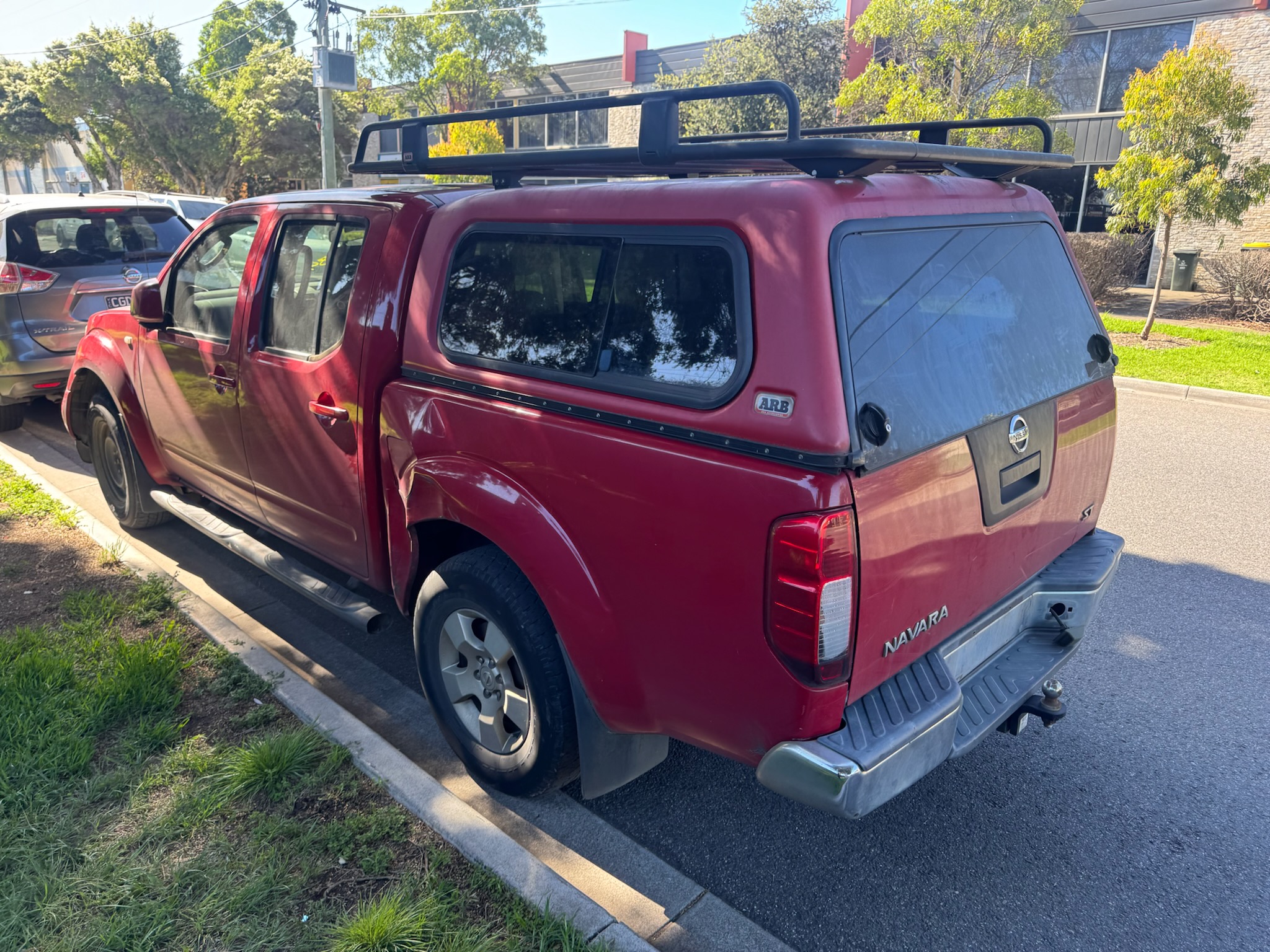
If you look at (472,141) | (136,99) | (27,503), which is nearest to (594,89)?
(472,141)

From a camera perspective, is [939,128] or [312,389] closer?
[939,128]

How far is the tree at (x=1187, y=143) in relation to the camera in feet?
40.3

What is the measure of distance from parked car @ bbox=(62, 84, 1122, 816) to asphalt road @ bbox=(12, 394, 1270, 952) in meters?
0.46

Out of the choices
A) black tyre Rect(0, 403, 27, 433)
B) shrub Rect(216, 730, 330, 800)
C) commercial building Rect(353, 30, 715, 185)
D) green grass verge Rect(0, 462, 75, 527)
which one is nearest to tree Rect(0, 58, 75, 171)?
commercial building Rect(353, 30, 715, 185)

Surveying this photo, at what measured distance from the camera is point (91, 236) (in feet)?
25.0

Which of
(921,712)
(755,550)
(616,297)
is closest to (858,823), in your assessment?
(921,712)

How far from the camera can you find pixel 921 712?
2.40 meters

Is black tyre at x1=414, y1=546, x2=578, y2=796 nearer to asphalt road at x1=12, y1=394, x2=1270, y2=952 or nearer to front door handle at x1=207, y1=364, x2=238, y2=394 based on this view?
asphalt road at x1=12, y1=394, x2=1270, y2=952

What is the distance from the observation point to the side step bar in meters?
3.61

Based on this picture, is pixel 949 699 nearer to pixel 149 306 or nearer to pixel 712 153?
pixel 712 153

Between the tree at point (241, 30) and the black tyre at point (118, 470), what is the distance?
175 feet

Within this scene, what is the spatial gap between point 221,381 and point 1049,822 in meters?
3.81

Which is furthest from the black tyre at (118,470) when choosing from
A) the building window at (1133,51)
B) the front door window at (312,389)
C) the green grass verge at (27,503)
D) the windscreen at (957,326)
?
the building window at (1133,51)

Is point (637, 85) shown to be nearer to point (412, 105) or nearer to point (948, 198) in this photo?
point (412, 105)
